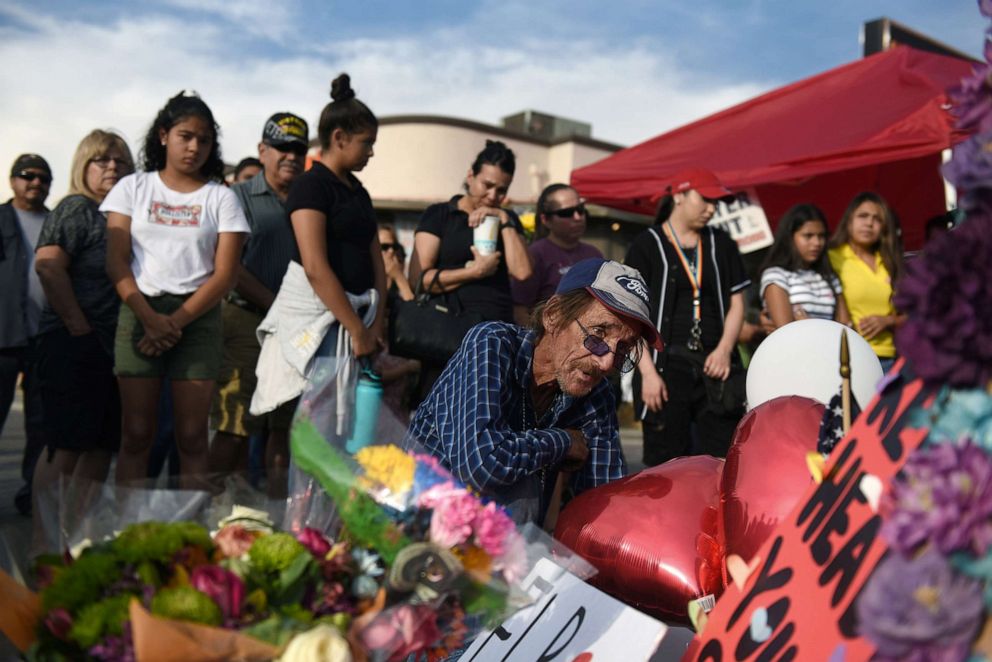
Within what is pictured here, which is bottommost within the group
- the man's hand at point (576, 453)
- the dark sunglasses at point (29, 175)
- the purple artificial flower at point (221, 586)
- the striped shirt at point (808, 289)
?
the man's hand at point (576, 453)

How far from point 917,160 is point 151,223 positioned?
Result: 6106 millimetres

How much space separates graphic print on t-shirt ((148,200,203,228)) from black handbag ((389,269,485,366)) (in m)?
0.81

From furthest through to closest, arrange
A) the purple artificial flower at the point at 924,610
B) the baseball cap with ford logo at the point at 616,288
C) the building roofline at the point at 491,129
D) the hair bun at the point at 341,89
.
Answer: the building roofline at the point at 491,129
the hair bun at the point at 341,89
the baseball cap with ford logo at the point at 616,288
the purple artificial flower at the point at 924,610

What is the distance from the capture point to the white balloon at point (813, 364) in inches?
95.0

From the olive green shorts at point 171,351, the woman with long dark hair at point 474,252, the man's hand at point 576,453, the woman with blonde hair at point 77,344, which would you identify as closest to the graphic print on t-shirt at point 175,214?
the olive green shorts at point 171,351

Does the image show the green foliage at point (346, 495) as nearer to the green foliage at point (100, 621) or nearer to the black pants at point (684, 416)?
the green foliage at point (100, 621)

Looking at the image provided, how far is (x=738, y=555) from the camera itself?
1781 mm

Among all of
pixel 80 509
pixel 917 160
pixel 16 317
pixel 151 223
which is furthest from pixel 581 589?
pixel 917 160

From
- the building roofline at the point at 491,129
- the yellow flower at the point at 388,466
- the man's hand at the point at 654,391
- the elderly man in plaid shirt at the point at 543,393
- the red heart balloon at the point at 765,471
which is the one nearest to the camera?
the yellow flower at the point at 388,466

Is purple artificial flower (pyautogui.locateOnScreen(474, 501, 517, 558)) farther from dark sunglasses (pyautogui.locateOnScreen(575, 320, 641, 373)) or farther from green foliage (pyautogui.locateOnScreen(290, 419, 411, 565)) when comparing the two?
dark sunglasses (pyautogui.locateOnScreen(575, 320, 641, 373))

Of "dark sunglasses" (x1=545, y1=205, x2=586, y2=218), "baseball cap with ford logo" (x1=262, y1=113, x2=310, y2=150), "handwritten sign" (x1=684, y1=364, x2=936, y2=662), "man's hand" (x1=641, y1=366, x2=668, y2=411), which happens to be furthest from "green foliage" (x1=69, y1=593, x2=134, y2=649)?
"dark sunglasses" (x1=545, y1=205, x2=586, y2=218)

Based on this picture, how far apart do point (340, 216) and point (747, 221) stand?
4.48 metres

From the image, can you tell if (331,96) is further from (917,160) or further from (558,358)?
(917,160)

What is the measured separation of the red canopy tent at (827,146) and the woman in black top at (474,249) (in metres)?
2.42
